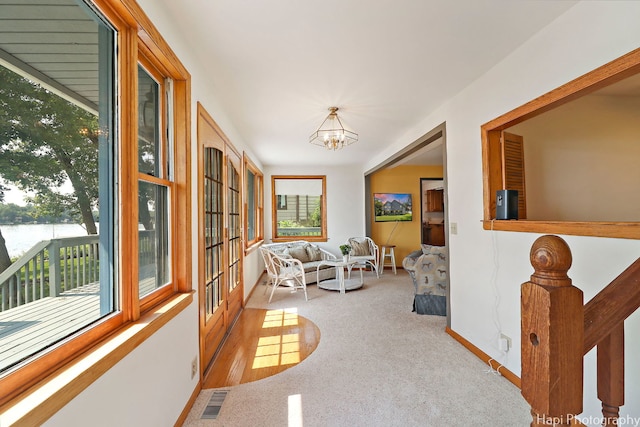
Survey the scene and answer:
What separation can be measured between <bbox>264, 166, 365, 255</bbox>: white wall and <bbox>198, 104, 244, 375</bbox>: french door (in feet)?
11.1

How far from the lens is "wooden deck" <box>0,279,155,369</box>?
81 centimetres

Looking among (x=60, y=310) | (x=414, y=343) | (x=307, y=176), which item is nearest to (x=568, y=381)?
(x=60, y=310)

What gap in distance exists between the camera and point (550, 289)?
1.97ft

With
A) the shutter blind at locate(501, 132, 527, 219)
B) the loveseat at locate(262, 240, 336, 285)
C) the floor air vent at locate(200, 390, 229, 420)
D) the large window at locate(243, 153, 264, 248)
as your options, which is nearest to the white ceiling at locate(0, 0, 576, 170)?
the shutter blind at locate(501, 132, 527, 219)

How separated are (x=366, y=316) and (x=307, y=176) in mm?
4005

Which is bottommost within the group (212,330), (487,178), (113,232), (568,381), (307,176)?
(212,330)

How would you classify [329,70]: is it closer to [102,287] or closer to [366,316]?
[102,287]

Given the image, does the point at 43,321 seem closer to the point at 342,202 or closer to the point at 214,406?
the point at 214,406

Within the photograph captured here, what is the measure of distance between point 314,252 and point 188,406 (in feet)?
14.3

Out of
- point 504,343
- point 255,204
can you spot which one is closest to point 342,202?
point 255,204

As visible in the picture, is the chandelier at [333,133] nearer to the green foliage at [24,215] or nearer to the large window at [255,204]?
the large window at [255,204]

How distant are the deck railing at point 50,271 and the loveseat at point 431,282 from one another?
11.0ft

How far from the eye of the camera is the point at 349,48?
2059 mm

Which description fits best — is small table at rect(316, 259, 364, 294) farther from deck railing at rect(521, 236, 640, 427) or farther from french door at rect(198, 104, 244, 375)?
deck railing at rect(521, 236, 640, 427)
